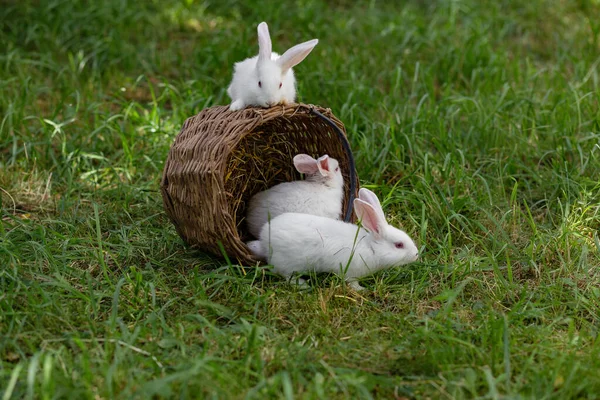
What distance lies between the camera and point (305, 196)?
13.5 feet

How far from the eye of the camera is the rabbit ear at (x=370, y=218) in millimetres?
3650

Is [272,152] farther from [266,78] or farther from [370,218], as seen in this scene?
[370,218]

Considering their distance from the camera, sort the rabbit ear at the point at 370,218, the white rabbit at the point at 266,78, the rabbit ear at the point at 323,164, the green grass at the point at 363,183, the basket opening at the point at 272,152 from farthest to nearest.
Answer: the basket opening at the point at 272,152
the rabbit ear at the point at 323,164
the white rabbit at the point at 266,78
the rabbit ear at the point at 370,218
the green grass at the point at 363,183

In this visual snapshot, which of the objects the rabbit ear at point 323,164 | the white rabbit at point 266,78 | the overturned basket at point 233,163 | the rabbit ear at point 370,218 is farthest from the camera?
the rabbit ear at point 323,164

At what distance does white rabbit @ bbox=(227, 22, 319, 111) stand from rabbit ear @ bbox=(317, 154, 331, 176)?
1.19 ft

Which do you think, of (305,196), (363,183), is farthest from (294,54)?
(363,183)

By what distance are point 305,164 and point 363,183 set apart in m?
0.58

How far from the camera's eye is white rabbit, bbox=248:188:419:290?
3.61 m

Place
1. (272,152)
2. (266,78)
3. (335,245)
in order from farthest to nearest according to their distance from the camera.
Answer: (272,152) → (266,78) → (335,245)

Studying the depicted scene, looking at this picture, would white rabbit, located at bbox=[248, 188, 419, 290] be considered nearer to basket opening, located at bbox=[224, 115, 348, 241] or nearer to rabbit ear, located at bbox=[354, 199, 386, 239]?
rabbit ear, located at bbox=[354, 199, 386, 239]

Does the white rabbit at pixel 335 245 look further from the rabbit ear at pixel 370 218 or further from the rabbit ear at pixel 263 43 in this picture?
the rabbit ear at pixel 263 43

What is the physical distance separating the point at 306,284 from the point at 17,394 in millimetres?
1408

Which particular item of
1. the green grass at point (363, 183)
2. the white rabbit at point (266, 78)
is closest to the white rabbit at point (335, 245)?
the green grass at point (363, 183)

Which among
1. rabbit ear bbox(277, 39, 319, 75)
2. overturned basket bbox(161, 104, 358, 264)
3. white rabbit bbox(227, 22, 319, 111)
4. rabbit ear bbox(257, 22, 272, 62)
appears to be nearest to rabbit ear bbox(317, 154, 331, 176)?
overturned basket bbox(161, 104, 358, 264)
